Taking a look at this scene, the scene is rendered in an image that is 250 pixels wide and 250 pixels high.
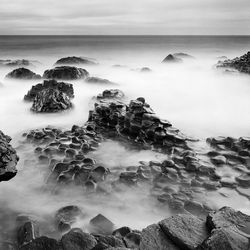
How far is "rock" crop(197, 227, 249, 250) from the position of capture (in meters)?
3.05

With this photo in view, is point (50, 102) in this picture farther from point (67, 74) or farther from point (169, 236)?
point (169, 236)

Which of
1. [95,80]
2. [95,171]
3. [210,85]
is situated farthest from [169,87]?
[95,171]

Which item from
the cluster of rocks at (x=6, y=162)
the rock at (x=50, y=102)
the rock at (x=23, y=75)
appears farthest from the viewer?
the rock at (x=23, y=75)

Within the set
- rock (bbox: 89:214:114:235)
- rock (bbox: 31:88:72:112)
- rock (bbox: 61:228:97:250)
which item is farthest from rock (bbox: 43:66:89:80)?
rock (bbox: 61:228:97:250)

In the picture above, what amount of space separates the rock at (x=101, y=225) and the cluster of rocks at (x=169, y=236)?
42 mm

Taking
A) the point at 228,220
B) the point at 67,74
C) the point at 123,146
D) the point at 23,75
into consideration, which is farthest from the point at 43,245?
the point at 23,75

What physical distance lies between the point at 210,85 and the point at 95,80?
5532 millimetres

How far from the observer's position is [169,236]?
3438 millimetres

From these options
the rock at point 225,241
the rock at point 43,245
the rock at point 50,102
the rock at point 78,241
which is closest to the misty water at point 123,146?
the rock at point 50,102

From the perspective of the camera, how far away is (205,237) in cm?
343

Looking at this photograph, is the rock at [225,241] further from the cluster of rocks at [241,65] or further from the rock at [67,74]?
the cluster of rocks at [241,65]

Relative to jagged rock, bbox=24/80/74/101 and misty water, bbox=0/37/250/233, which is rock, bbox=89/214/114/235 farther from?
jagged rock, bbox=24/80/74/101

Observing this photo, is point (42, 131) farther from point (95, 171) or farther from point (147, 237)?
point (147, 237)

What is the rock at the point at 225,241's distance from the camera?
305 cm
